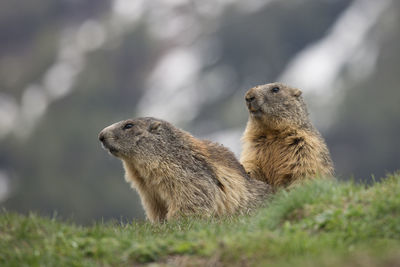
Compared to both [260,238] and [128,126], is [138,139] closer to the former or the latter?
[128,126]

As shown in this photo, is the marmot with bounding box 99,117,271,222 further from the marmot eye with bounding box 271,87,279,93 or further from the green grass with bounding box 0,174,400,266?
the green grass with bounding box 0,174,400,266

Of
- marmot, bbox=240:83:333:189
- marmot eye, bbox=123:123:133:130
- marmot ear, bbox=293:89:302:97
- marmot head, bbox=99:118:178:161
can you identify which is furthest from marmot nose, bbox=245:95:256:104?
marmot eye, bbox=123:123:133:130

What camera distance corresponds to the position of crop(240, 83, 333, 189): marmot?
44.3ft

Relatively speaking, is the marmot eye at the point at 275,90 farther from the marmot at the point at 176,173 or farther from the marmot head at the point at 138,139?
the marmot head at the point at 138,139

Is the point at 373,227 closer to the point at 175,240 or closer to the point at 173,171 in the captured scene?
the point at 175,240

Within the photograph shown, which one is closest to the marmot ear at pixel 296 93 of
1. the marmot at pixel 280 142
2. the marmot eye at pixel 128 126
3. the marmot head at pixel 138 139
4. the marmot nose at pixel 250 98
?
the marmot at pixel 280 142

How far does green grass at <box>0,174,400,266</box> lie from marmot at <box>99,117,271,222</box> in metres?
2.75

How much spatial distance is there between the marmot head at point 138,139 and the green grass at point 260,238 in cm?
346

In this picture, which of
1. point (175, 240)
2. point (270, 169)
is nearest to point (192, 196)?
point (270, 169)

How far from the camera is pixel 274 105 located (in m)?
14.3

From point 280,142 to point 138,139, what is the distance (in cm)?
354

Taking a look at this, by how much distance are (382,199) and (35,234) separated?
196 inches

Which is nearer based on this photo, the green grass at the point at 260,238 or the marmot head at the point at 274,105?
the green grass at the point at 260,238

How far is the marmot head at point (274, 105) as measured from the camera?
46.3 feet
